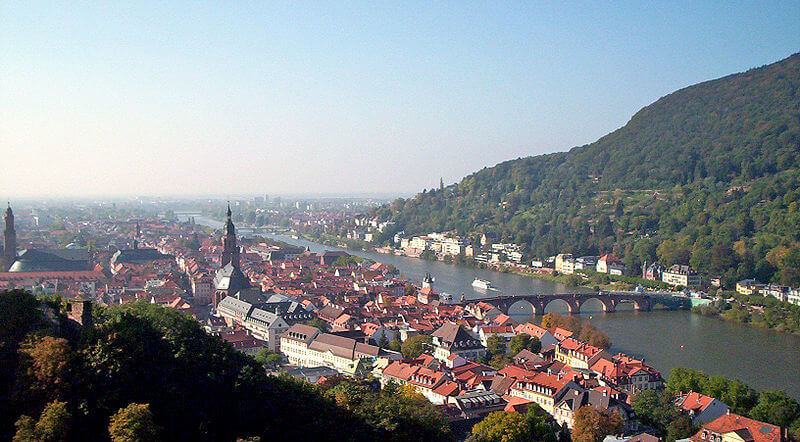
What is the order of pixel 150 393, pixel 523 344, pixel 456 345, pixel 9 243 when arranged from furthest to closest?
pixel 9 243
pixel 523 344
pixel 456 345
pixel 150 393

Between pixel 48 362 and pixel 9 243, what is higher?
pixel 48 362

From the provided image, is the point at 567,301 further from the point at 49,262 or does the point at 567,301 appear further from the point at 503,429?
the point at 49,262

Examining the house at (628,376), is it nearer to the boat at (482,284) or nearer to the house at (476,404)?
the house at (476,404)

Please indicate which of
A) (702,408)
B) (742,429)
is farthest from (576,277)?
(742,429)

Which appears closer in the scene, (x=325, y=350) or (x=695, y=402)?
(x=695, y=402)

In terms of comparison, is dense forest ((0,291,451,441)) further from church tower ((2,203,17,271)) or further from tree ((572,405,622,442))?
church tower ((2,203,17,271))
